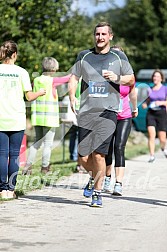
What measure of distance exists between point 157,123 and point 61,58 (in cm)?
674

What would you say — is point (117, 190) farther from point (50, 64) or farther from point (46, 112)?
point (50, 64)

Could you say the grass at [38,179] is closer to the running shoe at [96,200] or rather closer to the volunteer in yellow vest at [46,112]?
the volunteer in yellow vest at [46,112]

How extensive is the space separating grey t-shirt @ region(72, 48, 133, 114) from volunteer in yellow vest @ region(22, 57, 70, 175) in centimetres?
320

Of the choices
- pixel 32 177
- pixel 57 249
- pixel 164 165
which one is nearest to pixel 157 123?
pixel 164 165

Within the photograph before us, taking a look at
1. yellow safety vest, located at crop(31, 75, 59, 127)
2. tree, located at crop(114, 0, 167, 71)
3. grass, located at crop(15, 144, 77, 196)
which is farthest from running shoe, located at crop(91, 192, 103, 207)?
tree, located at crop(114, 0, 167, 71)

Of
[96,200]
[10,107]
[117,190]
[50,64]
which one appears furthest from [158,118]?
[96,200]

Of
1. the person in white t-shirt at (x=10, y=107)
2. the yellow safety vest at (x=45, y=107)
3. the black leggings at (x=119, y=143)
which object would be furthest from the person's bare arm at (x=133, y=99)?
the yellow safety vest at (x=45, y=107)

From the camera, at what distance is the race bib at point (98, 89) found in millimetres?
8422

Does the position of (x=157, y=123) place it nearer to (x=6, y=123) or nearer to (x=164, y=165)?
(x=164, y=165)

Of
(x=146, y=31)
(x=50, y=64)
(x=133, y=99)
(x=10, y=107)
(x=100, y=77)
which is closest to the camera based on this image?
(x=100, y=77)

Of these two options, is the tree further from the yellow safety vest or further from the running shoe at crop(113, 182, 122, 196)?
the running shoe at crop(113, 182, 122, 196)

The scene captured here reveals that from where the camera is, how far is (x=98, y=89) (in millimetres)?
8445

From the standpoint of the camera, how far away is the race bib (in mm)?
8422

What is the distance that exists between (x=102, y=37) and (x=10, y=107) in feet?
4.64
